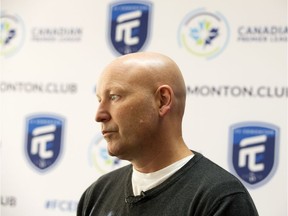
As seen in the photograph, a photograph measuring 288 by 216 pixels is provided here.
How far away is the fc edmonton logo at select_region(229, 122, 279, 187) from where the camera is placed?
215 cm

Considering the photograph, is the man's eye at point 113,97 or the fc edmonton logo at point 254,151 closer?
the man's eye at point 113,97

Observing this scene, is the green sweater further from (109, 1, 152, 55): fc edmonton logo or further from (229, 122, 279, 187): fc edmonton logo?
(109, 1, 152, 55): fc edmonton logo

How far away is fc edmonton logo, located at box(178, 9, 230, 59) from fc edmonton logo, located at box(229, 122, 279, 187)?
0.36 m

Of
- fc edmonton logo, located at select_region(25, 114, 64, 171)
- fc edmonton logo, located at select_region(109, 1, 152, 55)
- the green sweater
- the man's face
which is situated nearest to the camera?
the green sweater

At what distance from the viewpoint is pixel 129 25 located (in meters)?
2.42

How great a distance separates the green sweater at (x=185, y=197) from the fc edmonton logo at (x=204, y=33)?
96 cm

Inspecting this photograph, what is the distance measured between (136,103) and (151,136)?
0.10 metres

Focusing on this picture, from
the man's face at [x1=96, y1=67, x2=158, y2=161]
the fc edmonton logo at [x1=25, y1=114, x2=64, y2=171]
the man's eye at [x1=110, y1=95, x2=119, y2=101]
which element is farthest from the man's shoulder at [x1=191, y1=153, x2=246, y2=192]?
the fc edmonton logo at [x1=25, y1=114, x2=64, y2=171]

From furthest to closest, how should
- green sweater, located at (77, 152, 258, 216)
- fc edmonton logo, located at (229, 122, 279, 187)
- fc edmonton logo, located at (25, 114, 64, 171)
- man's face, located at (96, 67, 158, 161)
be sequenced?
fc edmonton logo, located at (25, 114, 64, 171) → fc edmonton logo, located at (229, 122, 279, 187) → man's face, located at (96, 67, 158, 161) → green sweater, located at (77, 152, 258, 216)

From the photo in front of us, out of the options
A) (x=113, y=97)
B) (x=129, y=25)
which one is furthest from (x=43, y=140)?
(x=113, y=97)

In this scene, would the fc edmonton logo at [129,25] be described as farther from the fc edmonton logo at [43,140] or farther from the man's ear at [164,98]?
the man's ear at [164,98]

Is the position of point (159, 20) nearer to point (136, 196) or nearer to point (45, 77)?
point (45, 77)

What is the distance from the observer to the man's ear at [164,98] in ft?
4.27

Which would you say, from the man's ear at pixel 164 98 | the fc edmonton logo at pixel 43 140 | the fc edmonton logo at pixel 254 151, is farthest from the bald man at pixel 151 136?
the fc edmonton logo at pixel 43 140
